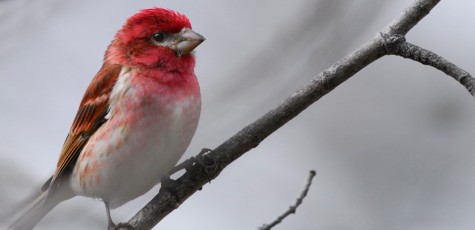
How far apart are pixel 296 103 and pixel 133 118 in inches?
66.8

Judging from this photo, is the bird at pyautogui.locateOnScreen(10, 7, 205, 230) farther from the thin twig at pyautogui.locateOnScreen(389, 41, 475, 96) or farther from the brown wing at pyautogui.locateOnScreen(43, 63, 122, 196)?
the thin twig at pyautogui.locateOnScreen(389, 41, 475, 96)

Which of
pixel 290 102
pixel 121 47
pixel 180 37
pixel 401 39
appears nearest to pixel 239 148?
pixel 290 102

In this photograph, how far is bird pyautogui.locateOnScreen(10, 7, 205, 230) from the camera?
19.1 feet

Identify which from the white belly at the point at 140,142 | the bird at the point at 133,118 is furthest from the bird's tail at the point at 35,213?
the white belly at the point at 140,142

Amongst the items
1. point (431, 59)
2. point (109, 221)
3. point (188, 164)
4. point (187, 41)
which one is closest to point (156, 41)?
point (187, 41)

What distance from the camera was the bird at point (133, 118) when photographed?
230 inches

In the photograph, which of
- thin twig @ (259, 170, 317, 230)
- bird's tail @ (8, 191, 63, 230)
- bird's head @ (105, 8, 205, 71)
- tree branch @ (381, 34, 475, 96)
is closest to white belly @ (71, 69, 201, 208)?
bird's head @ (105, 8, 205, 71)

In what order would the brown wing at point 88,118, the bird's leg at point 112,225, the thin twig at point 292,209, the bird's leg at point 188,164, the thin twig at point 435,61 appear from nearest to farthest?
the thin twig at point 435,61
the thin twig at point 292,209
the bird's leg at point 112,225
the bird's leg at point 188,164
the brown wing at point 88,118

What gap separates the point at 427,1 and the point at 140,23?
2957 millimetres

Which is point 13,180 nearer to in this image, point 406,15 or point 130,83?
point 130,83

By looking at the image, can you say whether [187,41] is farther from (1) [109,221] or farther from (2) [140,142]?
(1) [109,221]

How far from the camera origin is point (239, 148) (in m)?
4.98

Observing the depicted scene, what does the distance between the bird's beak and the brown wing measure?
0.61m

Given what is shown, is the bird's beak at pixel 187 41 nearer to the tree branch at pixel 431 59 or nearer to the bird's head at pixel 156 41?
the bird's head at pixel 156 41
